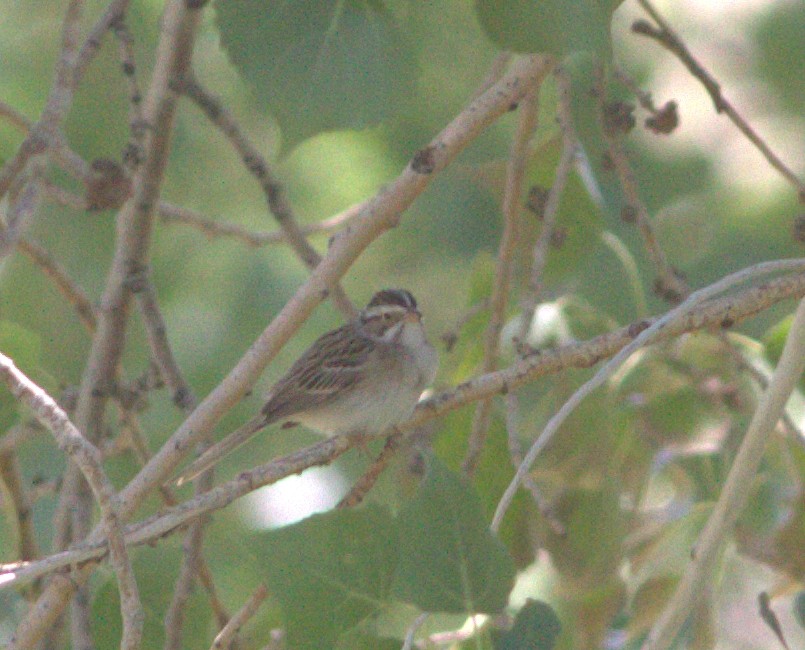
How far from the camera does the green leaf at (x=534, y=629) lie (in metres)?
1.66

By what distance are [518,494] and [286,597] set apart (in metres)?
1.27

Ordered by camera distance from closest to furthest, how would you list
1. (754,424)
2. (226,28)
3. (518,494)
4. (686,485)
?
(754,424) → (226,28) → (518,494) → (686,485)

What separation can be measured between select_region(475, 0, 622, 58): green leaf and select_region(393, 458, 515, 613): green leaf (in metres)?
0.77

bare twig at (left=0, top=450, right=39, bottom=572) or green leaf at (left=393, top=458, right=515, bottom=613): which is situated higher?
bare twig at (left=0, top=450, right=39, bottom=572)

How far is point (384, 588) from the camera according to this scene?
1652mm

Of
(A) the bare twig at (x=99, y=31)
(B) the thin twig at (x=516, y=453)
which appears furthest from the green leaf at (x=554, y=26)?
(A) the bare twig at (x=99, y=31)

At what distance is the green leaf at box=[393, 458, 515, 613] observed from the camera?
5.23ft

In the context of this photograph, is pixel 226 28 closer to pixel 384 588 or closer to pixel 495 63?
pixel 495 63

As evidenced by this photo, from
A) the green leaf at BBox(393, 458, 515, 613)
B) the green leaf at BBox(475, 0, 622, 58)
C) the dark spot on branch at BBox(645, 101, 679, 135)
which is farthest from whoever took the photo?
the dark spot on branch at BBox(645, 101, 679, 135)

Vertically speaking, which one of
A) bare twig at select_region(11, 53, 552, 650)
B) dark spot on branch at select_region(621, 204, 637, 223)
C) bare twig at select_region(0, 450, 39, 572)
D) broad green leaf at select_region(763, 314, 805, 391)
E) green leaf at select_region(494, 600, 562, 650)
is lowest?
green leaf at select_region(494, 600, 562, 650)

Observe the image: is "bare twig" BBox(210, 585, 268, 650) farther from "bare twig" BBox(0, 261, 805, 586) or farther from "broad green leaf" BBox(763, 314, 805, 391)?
"broad green leaf" BBox(763, 314, 805, 391)

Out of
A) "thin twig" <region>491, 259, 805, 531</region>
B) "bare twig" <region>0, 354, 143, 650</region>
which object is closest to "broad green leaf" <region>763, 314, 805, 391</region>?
"thin twig" <region>491, 259, 805, 531</region>

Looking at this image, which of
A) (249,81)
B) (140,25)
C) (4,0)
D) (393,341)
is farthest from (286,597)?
(4,0)

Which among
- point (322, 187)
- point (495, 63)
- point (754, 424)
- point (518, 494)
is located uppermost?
point (322, 187)
